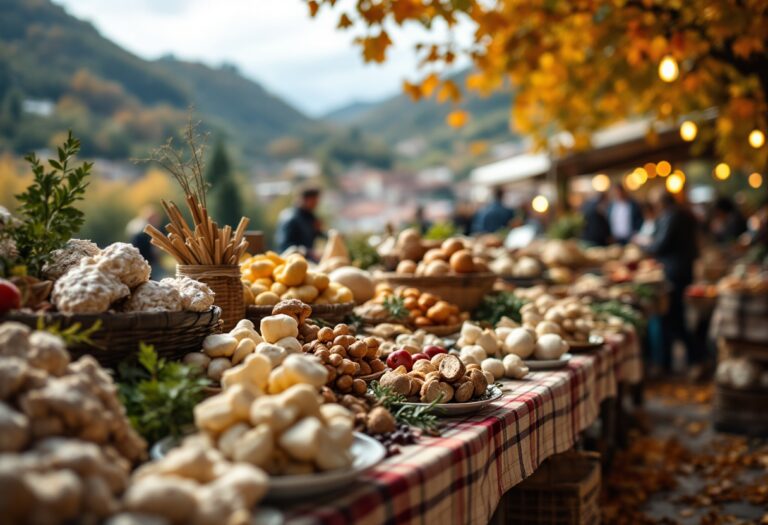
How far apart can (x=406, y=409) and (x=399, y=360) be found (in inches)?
15.1

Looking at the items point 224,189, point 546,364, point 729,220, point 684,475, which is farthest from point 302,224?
point 729,220

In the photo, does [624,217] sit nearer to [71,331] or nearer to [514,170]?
[514,170]

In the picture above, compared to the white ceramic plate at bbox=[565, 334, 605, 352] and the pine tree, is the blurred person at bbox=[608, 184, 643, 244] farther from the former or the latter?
the white ceramic plate at bbox=[565, 334, 605, 352]

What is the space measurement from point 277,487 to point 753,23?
501 centimetres

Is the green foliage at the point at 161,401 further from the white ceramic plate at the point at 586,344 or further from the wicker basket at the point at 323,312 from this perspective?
the white ceramic plate at the point at 586,344

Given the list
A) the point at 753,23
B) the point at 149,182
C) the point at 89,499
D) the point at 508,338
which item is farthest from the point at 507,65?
the point at 149,182

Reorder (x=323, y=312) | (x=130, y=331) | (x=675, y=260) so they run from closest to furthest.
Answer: (x=130, y=331) < (x=323, y=312) < (x=675, y=260)

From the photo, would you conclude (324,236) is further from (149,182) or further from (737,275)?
(149,182)

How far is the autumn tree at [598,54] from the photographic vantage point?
4750 mm

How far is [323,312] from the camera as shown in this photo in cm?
299

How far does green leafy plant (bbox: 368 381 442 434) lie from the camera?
2101 millimetres

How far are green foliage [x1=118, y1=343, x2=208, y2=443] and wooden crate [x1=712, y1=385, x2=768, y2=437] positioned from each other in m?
5.35

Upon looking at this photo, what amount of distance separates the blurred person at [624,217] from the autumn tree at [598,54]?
3.02 metres

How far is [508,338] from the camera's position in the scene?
126 inches
